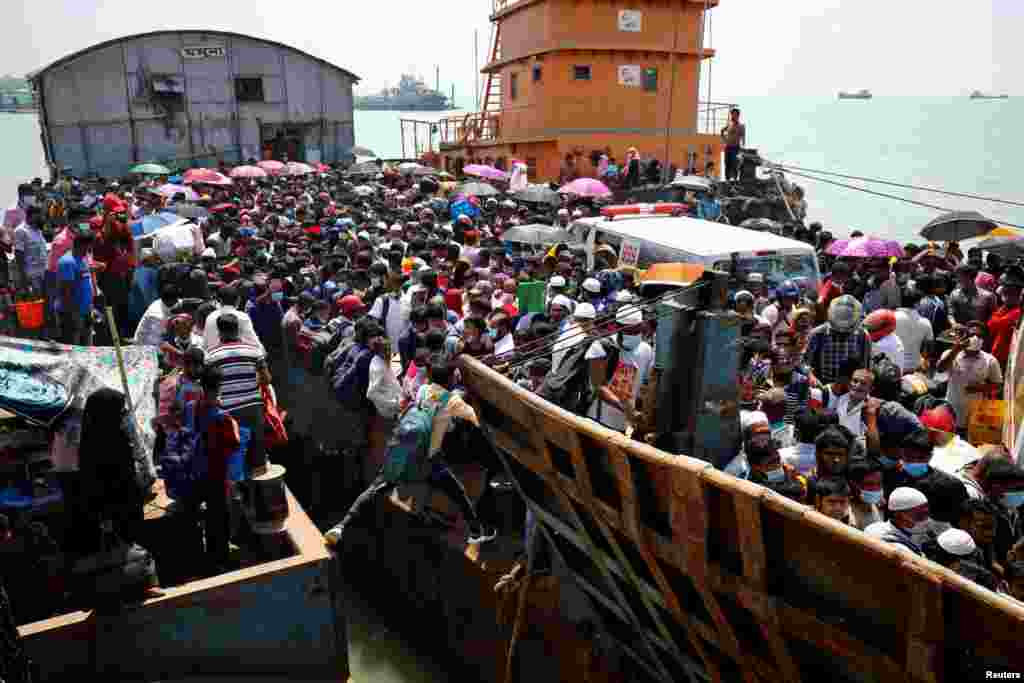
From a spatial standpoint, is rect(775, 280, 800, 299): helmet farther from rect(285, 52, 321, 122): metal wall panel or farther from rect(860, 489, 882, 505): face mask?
rect(285, 52, 321, 122): metal wall panel

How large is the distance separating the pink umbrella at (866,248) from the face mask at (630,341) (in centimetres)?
437

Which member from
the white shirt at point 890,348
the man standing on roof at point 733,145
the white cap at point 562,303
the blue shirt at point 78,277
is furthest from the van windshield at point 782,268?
the man standing on roof at point 733,145

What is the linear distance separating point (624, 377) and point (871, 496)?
5.85 feet

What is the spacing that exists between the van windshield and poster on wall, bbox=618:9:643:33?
558 inches

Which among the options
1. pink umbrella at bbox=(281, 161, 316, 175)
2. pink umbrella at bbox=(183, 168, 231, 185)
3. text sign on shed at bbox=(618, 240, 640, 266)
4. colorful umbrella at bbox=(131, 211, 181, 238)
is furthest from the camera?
pink umbrella at bbox=(281, 161, 316, 175)

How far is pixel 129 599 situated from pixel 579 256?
6.71 meters

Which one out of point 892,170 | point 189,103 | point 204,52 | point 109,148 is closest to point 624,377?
point 109,148

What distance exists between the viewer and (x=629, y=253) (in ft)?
30.6

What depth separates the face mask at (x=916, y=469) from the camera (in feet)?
13.7

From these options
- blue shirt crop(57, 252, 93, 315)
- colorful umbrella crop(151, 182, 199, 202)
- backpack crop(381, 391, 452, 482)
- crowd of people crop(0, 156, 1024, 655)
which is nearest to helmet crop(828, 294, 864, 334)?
crowd of people crop(0, 156, 1024, 655)

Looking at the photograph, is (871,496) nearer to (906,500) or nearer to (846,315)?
(906,500)

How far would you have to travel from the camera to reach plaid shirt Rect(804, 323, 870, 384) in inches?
223

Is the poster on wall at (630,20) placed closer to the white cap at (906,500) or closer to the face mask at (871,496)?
the face mask at (871,496)

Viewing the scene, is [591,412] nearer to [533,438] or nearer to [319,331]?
[533,438]
